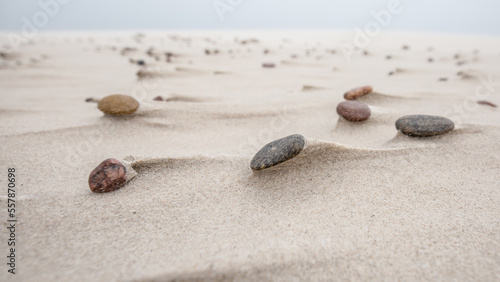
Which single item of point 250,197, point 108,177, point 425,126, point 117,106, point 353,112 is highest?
point 117,106

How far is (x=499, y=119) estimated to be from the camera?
2051mm

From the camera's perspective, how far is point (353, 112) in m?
1.99

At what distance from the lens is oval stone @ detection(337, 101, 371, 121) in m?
1.99

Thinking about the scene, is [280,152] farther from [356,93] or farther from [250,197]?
[356,93]

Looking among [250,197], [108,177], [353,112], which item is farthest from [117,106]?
[353,112]

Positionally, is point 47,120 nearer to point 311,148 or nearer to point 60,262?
point 60,262

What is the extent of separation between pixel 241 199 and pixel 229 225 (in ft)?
0.60

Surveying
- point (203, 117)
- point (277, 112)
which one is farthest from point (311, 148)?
point (203, 117)

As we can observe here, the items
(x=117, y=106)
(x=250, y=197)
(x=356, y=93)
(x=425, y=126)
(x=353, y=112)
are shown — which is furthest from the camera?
(x=356, y=93)

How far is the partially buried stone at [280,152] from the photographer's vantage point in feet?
4.14

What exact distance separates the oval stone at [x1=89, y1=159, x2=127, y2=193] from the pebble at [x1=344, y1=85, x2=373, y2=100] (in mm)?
2004

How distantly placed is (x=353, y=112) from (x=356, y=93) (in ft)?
2.05

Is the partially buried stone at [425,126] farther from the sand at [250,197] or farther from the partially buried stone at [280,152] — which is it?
the partially buried stone at [280,152]

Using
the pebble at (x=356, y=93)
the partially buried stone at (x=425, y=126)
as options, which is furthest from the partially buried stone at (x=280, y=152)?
the pebble at (x=356, y=93)
